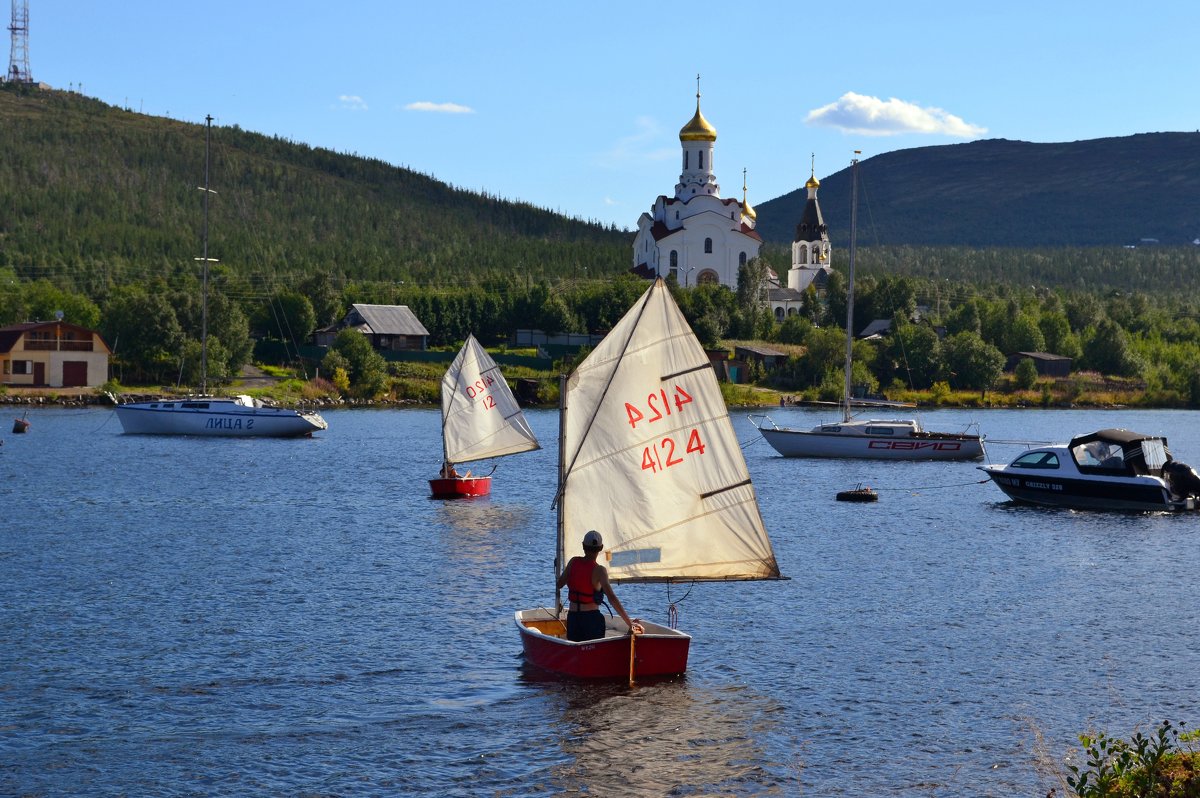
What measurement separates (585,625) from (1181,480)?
1805 inches

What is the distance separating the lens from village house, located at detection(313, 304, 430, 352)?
183 metres

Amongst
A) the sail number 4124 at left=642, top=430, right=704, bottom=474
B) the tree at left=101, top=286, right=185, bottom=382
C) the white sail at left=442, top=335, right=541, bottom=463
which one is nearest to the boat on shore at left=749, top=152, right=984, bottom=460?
the white sail at left=442, top=335, right=541, bottom=463

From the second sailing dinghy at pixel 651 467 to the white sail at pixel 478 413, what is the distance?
34922 millimetres

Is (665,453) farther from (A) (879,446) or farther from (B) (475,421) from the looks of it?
(A) (879,446)

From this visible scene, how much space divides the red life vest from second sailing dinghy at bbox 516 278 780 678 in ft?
6.63

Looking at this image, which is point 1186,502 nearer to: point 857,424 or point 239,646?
point 857,424

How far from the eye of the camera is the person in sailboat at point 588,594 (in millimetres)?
30445

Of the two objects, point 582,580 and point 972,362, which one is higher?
point 972,362

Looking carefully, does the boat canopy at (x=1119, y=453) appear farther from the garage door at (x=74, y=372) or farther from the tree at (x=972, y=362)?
the tree at (x=972, y=362)

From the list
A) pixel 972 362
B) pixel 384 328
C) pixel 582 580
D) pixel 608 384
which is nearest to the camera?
pixel 582 580

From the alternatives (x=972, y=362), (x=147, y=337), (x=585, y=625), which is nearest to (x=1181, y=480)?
(x=585, y=625)

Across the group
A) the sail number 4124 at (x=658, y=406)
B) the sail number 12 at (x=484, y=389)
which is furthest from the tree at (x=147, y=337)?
the sail number 4124 at (x=658, y=406)

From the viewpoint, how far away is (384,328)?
602 ft

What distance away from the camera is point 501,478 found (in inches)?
3344
